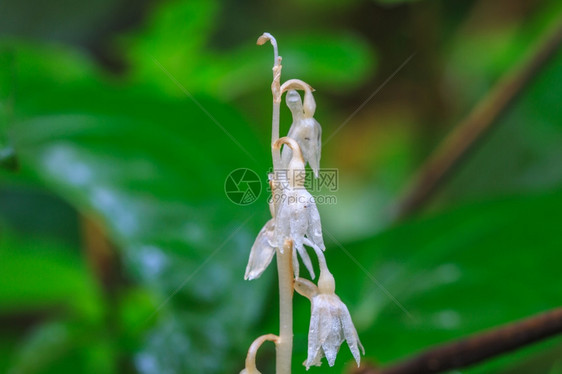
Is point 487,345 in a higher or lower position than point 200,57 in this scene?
lower

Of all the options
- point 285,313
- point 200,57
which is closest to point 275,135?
point 285,313

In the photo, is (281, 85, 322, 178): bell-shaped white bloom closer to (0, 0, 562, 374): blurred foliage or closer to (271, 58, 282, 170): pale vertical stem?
(271, 58, 282, 170): pale vertical stem

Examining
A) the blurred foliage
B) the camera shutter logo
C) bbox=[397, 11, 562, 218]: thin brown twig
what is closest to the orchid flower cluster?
the blurred foliage

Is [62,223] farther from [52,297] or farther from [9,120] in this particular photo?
[9,120]

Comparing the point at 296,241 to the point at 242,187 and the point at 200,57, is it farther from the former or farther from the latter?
the point at 200,57

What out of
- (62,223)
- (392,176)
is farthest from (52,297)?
(392,176)

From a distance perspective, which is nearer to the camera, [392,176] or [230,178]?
[230,178]

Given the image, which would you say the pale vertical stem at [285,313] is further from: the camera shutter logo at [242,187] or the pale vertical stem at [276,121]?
the camera shutter logo at [242,187]
